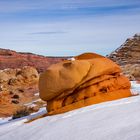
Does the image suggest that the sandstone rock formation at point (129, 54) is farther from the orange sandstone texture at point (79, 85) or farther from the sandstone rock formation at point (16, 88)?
the orange sandstone texture at point (79, 85)

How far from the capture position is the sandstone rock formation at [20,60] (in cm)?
6147

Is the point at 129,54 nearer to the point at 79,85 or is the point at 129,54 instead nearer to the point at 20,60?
the point at 79,85

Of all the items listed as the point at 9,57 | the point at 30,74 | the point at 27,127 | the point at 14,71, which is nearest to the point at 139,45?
the point at 30,74

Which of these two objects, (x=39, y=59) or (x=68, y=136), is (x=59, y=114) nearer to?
(x=68, y=136)

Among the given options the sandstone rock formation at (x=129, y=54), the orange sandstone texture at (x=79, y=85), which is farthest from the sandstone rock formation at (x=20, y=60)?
the orange sandstone texture at (x=79, y=85)

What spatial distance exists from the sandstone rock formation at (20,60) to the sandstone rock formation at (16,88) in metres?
Answer: 25.1

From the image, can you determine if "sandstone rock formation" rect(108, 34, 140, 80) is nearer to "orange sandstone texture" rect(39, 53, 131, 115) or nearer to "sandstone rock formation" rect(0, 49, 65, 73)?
"orange sandstone texture" rect(39, 53, 131, 115)

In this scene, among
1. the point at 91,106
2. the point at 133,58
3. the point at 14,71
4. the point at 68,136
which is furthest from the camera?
the point at 14,71

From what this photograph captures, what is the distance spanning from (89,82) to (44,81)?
117 cm

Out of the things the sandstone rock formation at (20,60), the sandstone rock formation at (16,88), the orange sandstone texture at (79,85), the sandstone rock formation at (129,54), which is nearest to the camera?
the orange sandstone texture at (79,85)

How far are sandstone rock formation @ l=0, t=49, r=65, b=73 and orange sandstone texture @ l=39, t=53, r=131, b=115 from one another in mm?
48040

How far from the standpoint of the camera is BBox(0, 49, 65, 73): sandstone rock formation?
2420 inches

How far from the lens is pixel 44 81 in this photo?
428 inches

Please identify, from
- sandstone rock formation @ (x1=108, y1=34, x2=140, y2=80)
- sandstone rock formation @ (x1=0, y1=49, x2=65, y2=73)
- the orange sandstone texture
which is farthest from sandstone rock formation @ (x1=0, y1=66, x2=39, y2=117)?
sandstone rock formation @ (x1=0, y1=49, x2=65, y2=73)
